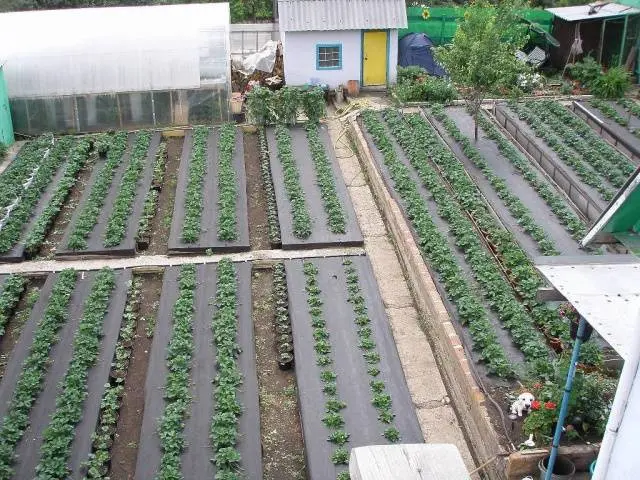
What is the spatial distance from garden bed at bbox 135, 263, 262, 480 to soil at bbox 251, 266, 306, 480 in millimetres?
237

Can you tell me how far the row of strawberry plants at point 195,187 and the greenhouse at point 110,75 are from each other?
128cm

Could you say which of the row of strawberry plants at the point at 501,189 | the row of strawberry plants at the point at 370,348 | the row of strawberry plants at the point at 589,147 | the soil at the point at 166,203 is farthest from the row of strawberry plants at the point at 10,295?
the row of strawberry plants at the point at 589,147

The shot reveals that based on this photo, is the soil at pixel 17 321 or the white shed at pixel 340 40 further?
the white shed at pixel 340 40

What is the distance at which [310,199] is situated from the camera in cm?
1490

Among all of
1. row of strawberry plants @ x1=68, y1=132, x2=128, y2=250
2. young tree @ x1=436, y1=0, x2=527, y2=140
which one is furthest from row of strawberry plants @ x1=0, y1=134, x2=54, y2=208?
young tree @ x1=436, y1=0, x2=527, y2=140

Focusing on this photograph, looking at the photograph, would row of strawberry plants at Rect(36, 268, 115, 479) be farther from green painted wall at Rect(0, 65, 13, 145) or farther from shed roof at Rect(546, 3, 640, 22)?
shed roof at Rect(546, 3, 640, 22)

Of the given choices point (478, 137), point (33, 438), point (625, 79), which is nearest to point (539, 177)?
point (478, 137)

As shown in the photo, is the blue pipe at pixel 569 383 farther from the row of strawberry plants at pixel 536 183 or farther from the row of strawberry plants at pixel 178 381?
the row of strawberry plants at pixel 536 183

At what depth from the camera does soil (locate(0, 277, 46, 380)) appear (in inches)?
423

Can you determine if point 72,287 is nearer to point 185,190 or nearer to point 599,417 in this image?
point 185,190

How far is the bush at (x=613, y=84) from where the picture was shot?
20.0m

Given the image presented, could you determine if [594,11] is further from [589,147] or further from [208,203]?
[208,203]

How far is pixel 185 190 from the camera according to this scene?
15.4 m

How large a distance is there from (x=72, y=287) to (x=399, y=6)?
1345cm
